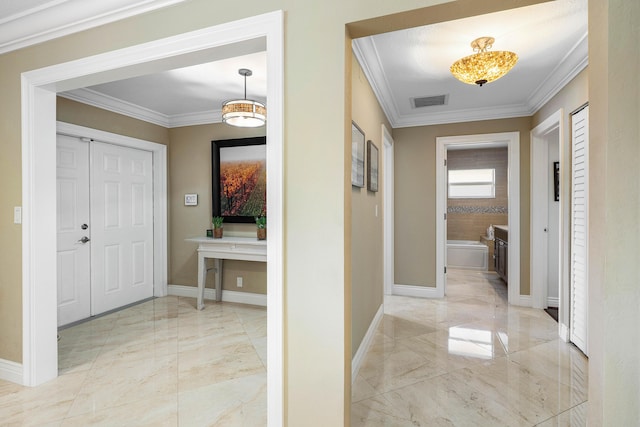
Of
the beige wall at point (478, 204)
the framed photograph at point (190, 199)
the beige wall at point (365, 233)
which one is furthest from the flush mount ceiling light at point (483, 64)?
the beige wall at point (478, 204)

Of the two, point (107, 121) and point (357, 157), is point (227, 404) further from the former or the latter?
point (107, 121)

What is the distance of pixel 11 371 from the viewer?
7.55 ft

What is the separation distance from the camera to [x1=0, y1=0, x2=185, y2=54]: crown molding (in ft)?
5.88

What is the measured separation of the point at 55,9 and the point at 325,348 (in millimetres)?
2493

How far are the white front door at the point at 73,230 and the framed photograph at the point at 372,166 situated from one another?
10.1ft

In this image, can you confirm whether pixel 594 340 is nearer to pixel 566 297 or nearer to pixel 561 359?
pixel 561 359

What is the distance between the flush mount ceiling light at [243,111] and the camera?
293 centimetres

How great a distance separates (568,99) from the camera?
3.00 m

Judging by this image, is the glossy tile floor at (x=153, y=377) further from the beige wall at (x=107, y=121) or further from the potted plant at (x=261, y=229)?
the beige wall at (x=107, y=121)


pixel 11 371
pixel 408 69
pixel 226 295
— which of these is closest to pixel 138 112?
pixel 226 295

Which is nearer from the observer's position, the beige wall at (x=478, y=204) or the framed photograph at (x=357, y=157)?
the framed photograph at (x=357, y=157)

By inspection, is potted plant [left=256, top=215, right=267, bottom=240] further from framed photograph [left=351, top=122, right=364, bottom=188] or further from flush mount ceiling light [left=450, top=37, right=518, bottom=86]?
flush mount ceiling light [left=450, top=37, right=518, bottom=86]

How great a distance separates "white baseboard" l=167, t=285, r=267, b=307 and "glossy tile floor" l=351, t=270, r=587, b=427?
5.23 feet

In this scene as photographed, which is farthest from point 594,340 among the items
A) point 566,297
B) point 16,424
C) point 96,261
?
point 96,261
